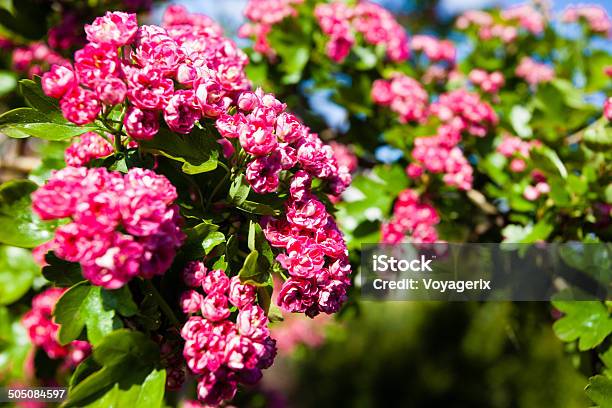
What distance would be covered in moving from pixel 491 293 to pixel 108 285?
1261mm

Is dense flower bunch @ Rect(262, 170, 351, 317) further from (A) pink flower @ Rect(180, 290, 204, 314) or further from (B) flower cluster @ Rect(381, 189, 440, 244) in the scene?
(B) flower cluster @ Rect(381, 189, 440, 244)

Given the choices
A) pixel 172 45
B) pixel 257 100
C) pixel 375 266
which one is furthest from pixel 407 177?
pixel 172 45

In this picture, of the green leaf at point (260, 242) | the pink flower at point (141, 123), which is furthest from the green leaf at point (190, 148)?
the green leaf at point (260, 242)

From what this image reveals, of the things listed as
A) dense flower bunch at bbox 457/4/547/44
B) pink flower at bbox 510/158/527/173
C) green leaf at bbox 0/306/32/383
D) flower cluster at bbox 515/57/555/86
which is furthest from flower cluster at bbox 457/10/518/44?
green leaf at bbox 0/306/32/383

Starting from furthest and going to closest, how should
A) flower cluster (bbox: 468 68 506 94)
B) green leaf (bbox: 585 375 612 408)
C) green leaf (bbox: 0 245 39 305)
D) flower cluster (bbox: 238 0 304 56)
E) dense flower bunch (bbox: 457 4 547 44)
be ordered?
dense flower bunch (bbox: 457 4 547 44) → flower cluster (bbox: 468 68 506 94) → flower cluster (bbox: 238 0 304 56) → green leaf (bbox: 0 245 39 305) → green leaf (bbox: 585 375 612 408)

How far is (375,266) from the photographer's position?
160cm

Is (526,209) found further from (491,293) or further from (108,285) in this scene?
(108,285)

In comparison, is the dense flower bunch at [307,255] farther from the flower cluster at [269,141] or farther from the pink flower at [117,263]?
the pink flower at [117,263]

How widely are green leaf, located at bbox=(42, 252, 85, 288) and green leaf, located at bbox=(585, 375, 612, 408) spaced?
102 centimetres

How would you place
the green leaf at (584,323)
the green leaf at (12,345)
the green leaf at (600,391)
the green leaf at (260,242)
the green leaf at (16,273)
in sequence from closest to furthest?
the green leaf at (260,242) → the green leaf at (600,391) → the green leaf at (584,323) → the green leaf at (16,273) → the green leaf at (12,345)

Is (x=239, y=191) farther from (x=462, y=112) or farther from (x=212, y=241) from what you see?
(x=462, y=112)

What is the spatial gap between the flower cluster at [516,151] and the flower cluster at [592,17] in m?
0.86

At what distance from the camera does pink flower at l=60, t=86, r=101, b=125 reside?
2.92 feet

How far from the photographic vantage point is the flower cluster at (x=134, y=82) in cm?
88
